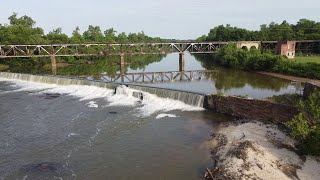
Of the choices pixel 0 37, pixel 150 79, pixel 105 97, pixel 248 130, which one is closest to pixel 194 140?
pixel 248 130

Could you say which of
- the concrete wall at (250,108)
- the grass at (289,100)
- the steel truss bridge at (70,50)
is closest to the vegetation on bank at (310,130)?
the concrete wall at (250,108)

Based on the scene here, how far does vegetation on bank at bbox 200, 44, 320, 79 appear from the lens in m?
55.6

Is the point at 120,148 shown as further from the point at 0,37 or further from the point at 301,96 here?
the point at 0,37

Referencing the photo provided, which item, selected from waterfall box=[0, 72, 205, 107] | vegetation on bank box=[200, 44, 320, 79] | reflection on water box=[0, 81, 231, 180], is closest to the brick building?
vegetation on bank box=[200, 44, 320, 79]

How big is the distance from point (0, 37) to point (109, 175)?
8817 cm

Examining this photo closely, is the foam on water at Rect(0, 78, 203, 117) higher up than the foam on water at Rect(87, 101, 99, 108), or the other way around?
the foam on water at Rect(0, 78, 203, 117)

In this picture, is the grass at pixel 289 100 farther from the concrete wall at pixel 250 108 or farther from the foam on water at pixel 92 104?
the foam on water at pixel 92 104

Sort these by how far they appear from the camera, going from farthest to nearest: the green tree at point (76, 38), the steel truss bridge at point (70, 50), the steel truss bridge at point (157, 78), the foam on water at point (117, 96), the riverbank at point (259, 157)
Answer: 1. the green tree at point (76, 38)
2. the steel truss bridge at point (70, 50)
3. the steel truss bridge at point (157, 78)
4. the foam on water at point (117, 96)
5. the riverbank at point (259, 157)

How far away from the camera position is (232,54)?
80.1m

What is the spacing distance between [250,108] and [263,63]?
3837 centimetres

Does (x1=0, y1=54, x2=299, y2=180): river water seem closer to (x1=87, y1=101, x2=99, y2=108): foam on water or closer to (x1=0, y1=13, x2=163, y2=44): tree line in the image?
(x1=87, y1=101, x2=99, y2=108): foam on water

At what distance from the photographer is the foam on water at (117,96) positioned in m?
38.1

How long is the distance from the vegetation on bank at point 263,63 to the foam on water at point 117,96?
27.7 metres

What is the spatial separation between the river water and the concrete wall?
136 centimetres
